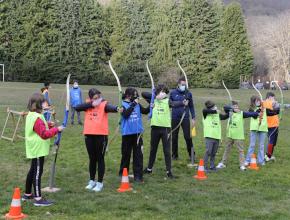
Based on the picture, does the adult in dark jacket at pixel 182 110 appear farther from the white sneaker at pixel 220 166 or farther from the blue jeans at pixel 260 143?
the blue jeans at pixel 260 143

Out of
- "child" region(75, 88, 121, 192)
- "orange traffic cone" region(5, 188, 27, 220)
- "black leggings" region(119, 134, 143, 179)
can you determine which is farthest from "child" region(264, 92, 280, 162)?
"orange traffic cone" region(5, 188, 27, 220)

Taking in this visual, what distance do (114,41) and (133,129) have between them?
155ft

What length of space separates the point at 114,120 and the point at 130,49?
1401 inches

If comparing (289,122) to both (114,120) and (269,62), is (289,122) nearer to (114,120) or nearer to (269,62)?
(114,120)

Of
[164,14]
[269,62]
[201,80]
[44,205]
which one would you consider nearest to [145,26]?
[164,14]

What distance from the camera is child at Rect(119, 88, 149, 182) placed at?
8.29m

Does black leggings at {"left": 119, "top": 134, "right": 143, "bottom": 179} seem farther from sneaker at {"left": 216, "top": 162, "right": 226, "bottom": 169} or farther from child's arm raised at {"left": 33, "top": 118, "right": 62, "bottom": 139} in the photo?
sneaker at {"left": 216, "top": 162, "right": 226, "bottom": 169}

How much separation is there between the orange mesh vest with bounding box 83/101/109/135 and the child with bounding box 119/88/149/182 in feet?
1.60

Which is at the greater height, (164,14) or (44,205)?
(164,14)

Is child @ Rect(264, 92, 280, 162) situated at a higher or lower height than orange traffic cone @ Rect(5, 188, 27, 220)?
higher

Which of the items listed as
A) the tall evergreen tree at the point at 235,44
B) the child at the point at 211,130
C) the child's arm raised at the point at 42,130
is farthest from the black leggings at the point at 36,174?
the tall evergreen tree at the point at 235,44

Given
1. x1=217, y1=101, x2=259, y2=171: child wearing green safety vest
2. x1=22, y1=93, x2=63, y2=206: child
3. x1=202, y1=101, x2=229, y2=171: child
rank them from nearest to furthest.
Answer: x1=22, y1=93, x2=63, y2=206: child
x1=202, y1=101, x2=229, y2=171: child
x1=217, y1=101, x2=259, y2=171: child wearing green safety vest

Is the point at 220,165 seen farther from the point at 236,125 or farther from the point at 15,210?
the point at 15,210

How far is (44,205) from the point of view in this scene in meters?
6.82
